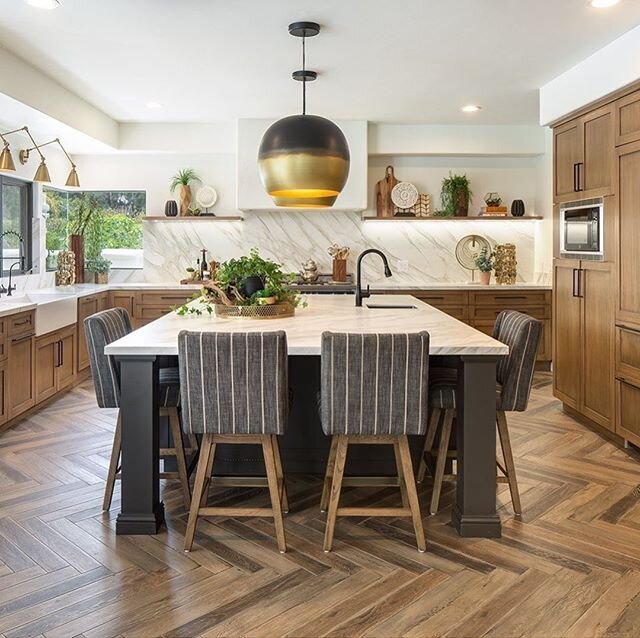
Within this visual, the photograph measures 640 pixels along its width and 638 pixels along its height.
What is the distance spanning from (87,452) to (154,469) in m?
1.47

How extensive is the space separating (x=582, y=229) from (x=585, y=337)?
29.3 inches

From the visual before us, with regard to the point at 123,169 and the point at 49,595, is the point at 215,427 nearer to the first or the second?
the point at 49,595

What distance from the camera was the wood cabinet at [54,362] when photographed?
5.31 meters

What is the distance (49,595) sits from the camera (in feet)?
8.05

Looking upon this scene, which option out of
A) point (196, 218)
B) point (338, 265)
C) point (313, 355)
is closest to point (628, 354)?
point (313, 355)

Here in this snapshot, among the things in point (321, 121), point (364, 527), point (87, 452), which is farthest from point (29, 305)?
point (364, 527)

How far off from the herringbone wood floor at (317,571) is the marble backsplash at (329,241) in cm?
404

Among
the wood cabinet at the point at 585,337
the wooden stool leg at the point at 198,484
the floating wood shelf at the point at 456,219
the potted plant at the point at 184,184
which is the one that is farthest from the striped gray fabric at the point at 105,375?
the floating wood shelf at the point at 456,219

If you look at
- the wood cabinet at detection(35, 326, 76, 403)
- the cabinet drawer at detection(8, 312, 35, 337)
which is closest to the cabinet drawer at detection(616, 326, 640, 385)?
the cabinet drawer at detection(8, 312, 35, 337)

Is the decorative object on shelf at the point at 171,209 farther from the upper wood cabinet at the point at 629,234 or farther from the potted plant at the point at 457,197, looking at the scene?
the upper wood cabinet at the point at 629,234

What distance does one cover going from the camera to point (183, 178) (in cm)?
733

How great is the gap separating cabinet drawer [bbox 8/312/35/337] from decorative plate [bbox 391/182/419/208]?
12.7 ft

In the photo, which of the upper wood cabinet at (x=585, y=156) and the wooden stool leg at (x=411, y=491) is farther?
the upper wood cabinet at (x=585, y=156)

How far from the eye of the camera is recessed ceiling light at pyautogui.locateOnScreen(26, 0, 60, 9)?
143 inches
